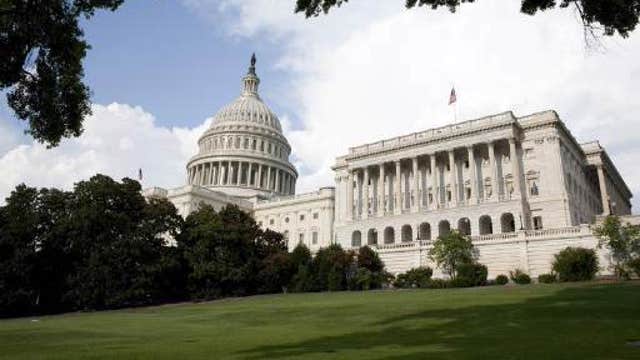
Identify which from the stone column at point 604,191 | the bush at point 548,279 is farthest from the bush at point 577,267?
the stone column at point 604,191

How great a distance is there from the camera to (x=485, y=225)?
273 ft

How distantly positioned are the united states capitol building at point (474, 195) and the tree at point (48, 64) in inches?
2076

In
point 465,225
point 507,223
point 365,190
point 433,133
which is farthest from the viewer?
point 365,190

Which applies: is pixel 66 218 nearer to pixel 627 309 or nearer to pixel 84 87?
pixel 84 87

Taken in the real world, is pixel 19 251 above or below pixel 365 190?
below

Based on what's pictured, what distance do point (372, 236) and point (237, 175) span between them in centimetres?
5954

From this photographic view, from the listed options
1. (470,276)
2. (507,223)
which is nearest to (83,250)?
(470,276)

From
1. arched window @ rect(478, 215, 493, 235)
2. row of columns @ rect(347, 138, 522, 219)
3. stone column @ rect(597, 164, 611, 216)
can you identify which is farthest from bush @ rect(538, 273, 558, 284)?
stone column @ rect(597, 164, 611, 216)

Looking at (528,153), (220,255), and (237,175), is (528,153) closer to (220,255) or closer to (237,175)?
(220,255)

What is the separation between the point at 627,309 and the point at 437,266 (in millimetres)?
37261

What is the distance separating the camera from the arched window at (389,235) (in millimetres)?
90213

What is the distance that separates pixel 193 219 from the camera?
7012 centimetres

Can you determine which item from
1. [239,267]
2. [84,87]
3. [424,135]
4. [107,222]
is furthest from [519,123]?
[84,87]

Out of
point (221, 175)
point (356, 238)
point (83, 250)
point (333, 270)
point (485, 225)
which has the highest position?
point (221, 175)
